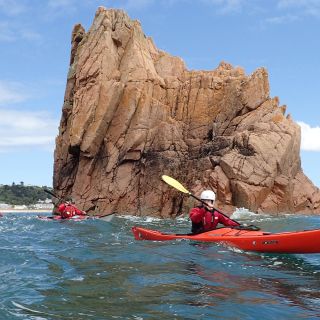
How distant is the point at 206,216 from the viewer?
10.9m

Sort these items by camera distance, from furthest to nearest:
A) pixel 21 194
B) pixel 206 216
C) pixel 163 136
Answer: pixel 21 194
pixel 163 136
pixel 206 216

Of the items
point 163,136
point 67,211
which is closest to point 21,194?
point 163,136

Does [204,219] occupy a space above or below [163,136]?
below

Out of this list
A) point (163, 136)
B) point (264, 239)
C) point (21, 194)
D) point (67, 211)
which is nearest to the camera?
point (264, 239)

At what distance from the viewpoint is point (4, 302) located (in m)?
5.44

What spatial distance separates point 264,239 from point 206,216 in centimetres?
188

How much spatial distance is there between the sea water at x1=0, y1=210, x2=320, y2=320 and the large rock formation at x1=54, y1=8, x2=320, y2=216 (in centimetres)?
1830

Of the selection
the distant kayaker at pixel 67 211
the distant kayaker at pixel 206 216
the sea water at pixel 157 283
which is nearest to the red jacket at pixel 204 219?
the distant kayaker at pixel 206 216

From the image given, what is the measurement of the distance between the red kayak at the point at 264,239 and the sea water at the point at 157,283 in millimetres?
208

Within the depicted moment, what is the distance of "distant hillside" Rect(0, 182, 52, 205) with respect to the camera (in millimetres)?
121250

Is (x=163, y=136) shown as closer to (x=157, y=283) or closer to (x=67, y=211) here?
(x=67, y=211)

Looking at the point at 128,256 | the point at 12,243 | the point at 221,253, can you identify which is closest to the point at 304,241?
the point at 221,253

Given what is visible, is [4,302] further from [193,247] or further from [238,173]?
[238,173]

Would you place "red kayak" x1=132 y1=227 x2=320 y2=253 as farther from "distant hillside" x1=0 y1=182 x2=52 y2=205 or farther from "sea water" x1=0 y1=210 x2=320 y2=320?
"distant hillside" x1=0 y1=182 x2=52 y2=205
